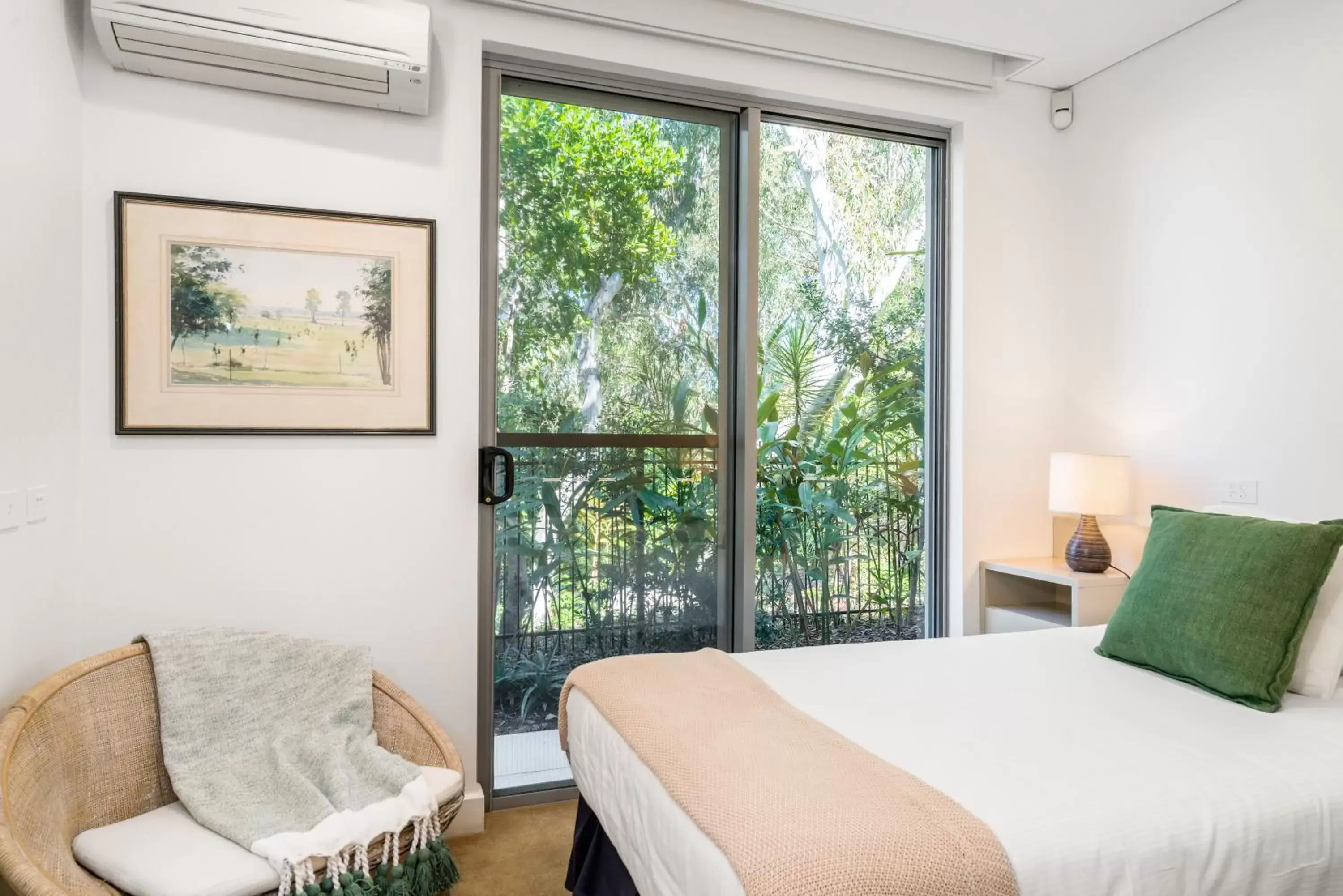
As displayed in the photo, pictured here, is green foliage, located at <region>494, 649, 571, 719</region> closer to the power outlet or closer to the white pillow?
the white pillow

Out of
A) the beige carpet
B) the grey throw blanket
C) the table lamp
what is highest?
the table lamp

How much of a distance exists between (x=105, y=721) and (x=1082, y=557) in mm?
3001

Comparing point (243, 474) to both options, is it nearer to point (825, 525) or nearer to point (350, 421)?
point (350, 421)

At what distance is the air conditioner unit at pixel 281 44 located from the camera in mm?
2062

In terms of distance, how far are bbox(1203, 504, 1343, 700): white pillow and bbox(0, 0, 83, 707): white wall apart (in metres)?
2.89

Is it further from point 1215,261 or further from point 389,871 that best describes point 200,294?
point 1215,261

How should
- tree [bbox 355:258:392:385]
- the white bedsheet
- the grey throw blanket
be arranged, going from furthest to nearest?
1. tree [bbox 355:258:392:385]
2. the grey throw blanket
3. the white bedsheet

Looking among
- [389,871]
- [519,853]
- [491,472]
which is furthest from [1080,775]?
[491,472]

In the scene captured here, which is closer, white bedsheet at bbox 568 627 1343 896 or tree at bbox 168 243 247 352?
white bedsheet at bbox 568 627 1343 896

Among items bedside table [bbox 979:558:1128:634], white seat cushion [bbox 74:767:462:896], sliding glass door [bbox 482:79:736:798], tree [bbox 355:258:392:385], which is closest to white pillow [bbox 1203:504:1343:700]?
bedside table [bbox 979:558:1128:634]

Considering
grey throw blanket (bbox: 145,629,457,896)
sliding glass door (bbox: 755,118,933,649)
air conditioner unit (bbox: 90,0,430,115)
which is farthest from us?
sliding glass door (bbox: 755,118,933,649)

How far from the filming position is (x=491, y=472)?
105 inches

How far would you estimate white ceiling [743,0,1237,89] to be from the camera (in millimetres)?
2760

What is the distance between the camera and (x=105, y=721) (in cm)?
193
